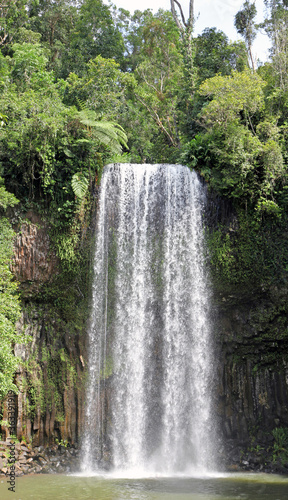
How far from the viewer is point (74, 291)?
43.7ft

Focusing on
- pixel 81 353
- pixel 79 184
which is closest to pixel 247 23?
pixel 79 184

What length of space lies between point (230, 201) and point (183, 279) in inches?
115

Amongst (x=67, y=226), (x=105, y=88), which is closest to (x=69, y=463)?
(x=67, y=226)

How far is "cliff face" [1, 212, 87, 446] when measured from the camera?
12203 millimetres

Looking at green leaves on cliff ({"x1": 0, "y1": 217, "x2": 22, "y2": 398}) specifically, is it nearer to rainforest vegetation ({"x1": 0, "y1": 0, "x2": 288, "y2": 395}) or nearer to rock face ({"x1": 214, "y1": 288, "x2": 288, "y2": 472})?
rainforest vegetation ({"x1": 0, "y1": 0, "x2": 288, "y2": 395})

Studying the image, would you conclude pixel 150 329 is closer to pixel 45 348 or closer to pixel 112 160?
pixel 45 348

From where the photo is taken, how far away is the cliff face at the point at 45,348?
12203 millimetres

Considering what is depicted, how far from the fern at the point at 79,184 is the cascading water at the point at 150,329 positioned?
0.91m

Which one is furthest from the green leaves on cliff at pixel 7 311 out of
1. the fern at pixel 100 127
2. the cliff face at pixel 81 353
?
the fern at pixel 100 127

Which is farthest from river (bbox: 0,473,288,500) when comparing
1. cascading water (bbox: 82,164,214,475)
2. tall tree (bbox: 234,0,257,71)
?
tall tree (bbox: 234,0,257,71)

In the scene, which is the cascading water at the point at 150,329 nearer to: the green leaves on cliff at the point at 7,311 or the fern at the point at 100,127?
the fern at the point at 100,127

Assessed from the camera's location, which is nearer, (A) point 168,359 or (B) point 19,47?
(A) point 168,359

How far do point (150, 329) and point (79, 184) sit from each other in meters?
4.75

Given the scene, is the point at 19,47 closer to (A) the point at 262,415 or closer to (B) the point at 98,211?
(B) the point at 98,211
